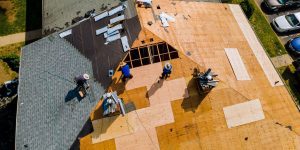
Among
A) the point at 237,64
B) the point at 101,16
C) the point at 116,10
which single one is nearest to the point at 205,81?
the point at 237,64

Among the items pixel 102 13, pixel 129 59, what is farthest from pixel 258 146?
pixel 102 13

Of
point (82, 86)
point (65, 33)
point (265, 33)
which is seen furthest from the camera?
point (265, 33)

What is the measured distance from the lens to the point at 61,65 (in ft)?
106

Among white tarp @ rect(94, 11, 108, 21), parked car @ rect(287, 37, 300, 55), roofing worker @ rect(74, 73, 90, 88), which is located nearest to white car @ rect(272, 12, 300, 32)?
parked car @ rect(287, 37, 300, 55)

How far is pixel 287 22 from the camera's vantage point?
44.8 meters

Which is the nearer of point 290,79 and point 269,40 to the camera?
point 290,79

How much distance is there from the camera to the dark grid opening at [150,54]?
30469mm

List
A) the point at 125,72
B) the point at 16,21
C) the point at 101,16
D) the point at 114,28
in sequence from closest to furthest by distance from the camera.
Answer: the point at 125,72
the point at 114,28
the point at 101,16
the point at 16,21

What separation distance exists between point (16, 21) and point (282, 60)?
124ft

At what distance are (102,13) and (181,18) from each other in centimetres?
853

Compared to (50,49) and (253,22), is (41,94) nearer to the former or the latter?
(50,49)

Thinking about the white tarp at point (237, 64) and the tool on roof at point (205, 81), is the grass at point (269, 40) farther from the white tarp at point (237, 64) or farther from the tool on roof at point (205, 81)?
the tool on roof at point (205, 81)

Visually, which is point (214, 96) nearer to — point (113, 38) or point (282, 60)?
point (113, 38)

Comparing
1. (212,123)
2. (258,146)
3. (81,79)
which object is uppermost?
(81,79)
